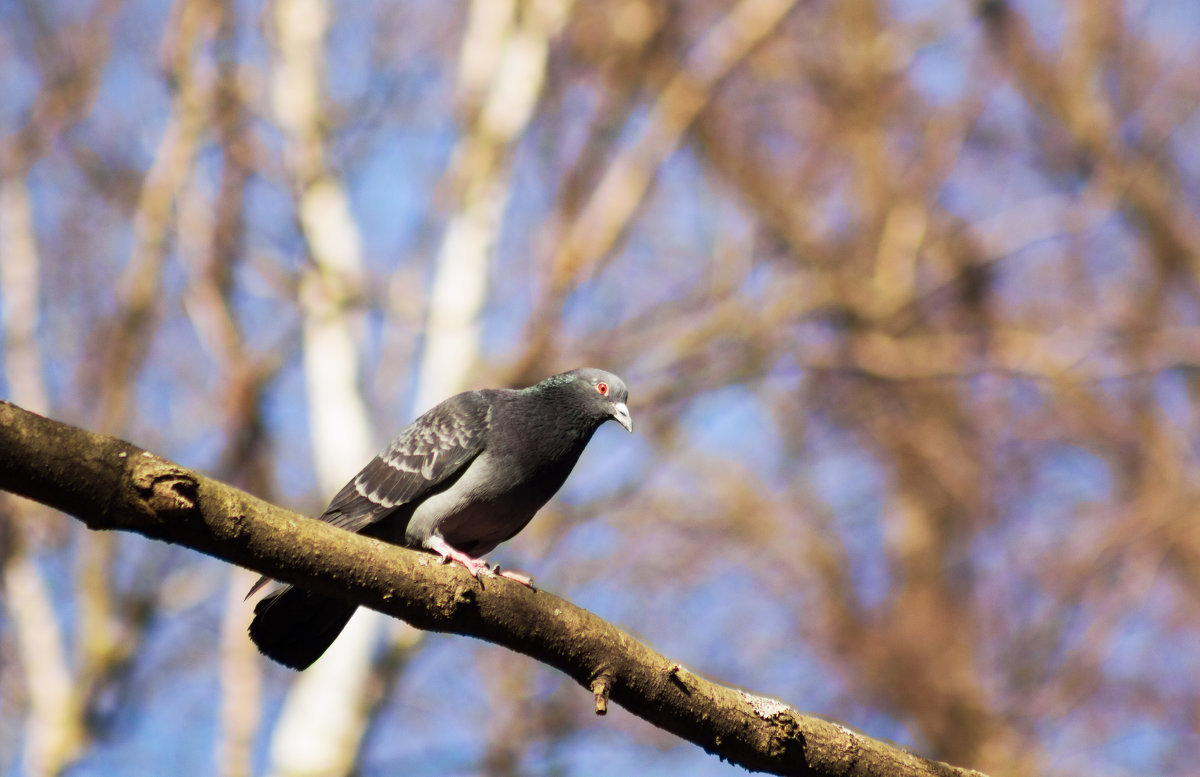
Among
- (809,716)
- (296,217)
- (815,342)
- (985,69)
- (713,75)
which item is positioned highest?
(985,69)

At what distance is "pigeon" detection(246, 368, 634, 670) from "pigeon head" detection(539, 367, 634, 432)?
18 millimetres

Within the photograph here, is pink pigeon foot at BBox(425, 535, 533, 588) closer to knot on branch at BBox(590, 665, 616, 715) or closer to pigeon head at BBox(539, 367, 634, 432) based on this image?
knot on branch at BBox(590, 665, 616, 715)

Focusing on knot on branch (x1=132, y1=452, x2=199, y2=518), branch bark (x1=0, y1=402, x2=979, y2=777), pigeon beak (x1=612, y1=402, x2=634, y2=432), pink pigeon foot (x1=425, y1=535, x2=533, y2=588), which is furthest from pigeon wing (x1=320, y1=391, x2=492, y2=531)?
knot on branch (x1=132, y1=452, x2=199, y2=518)

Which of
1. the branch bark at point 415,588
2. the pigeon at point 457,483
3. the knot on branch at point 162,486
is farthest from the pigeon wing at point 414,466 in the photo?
the knot on branch at point 162,486

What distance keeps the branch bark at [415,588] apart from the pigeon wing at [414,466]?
57.6 inches

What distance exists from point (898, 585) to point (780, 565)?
4.99ft

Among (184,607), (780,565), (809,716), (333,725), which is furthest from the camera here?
(780,565)

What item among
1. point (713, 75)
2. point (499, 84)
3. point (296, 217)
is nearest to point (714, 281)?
point (713, 75)

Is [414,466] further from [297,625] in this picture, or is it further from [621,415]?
[621,415]

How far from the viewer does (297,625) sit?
4285mm

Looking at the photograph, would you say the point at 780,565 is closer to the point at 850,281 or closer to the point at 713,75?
the point at 850,281

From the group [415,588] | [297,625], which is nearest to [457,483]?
[297,625]

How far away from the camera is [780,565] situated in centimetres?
1333

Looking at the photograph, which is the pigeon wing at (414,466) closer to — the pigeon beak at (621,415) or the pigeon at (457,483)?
the pigeon at (457,483)
